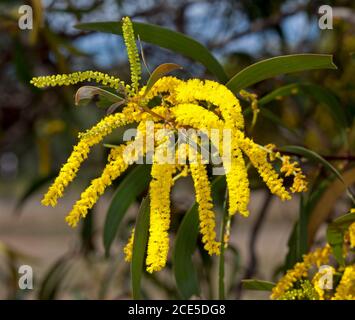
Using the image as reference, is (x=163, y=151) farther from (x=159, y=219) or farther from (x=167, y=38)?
(x=167, y=38)

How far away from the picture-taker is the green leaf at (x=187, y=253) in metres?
1.17

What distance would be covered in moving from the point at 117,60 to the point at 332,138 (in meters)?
0.82

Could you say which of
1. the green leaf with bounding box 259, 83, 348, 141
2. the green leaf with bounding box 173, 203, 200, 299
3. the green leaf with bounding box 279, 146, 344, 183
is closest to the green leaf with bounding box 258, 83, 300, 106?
the green leaf with bounding box 259, 83, 348, 141

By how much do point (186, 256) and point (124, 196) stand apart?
0.14 meters

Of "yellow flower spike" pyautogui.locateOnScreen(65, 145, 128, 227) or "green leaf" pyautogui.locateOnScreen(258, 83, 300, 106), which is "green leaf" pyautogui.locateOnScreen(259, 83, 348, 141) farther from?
"yellow flower spike" pyautogui.locateOnScreen(65, 145, 128, 227)

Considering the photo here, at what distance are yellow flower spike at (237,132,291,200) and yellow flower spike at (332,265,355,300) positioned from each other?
206 mm

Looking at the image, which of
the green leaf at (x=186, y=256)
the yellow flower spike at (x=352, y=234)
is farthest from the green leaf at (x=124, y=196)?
the yellow flower spike at (x=352, y=234)

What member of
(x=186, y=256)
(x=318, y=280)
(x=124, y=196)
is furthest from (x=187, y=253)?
(x=318, y=280)

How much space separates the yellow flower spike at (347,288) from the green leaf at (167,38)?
1.14 feet

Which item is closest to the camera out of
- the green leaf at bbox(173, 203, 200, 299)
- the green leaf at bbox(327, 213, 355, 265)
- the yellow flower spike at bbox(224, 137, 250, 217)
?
the yellow flower spike at bbox(224, 137, 250, 217)

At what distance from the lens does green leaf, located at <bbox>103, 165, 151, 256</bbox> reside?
44.5 inches

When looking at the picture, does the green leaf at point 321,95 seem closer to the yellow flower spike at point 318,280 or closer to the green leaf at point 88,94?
the yellow flower spike at point 318,280

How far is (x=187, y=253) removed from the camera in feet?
3.90
